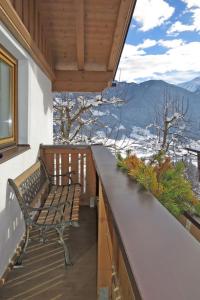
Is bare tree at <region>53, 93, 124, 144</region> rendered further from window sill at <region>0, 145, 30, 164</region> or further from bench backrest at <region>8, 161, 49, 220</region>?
window sill at <region>0, 145, 30, 164</region>

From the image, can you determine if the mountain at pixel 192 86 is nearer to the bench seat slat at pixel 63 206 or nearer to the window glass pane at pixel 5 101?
the bench seat slat at pixel 63 206

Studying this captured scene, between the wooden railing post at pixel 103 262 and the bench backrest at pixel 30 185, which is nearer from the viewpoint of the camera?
the wooden railing post at pixel 103 262

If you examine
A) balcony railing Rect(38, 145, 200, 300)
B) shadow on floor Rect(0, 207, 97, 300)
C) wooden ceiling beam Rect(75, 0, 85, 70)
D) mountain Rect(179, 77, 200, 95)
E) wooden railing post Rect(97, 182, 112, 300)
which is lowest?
shadow on floor Rect(0, 207, 97, 300)

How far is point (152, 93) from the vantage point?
17.5 metres

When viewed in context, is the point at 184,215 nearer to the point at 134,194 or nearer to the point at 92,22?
the point at 134,194

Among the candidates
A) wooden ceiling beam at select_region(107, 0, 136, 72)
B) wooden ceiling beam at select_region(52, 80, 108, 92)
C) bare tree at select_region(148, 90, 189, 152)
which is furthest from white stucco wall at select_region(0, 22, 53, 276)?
bare tree at select_region(148, 90, 189, 152)

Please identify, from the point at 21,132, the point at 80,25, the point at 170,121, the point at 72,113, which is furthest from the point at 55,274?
the point at 170,121

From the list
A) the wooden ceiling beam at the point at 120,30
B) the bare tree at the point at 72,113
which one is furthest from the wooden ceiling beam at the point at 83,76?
the bare tree at the point at 72,113

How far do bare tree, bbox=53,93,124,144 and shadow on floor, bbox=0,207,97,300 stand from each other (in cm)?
757

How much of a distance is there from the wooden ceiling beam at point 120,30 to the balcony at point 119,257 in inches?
85.4

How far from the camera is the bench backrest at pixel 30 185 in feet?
9.15

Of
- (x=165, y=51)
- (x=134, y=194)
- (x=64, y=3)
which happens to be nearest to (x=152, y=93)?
(x=165, y=51)

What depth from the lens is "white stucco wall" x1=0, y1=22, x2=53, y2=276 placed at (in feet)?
8.82

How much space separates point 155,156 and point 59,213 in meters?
1.53
